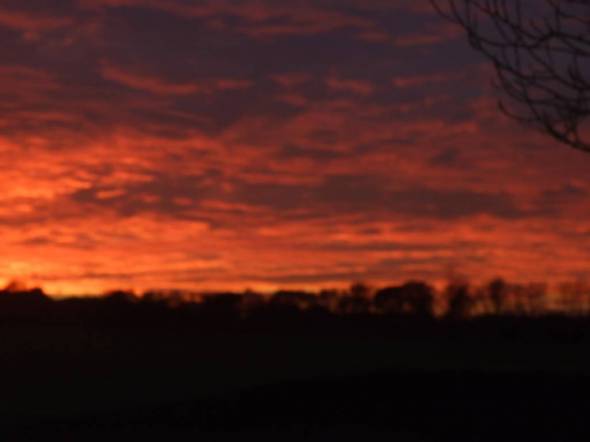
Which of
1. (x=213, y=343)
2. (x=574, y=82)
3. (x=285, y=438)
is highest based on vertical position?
(x=574, y=82)

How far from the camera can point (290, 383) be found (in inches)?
655

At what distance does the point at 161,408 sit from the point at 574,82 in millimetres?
8503

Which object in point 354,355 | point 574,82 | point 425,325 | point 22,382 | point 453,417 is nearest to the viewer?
point 574,82

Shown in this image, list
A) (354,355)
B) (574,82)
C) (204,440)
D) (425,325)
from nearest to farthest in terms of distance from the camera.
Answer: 1. (574,82)
2. (204,440)
3. (354,355)
4. (425,325)

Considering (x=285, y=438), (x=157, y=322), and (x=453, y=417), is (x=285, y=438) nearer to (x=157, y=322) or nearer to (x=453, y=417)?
(x=453, y=417)

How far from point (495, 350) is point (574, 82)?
1009cm

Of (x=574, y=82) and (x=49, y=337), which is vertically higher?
(x=574, y=82)

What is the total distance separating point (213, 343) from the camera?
1925 cm

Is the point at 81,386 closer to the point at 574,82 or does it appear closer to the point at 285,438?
the point at 285,438

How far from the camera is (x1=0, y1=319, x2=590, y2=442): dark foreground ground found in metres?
14.4

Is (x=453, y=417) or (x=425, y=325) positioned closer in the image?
(x=453, y=417)

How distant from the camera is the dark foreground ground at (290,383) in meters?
14.4

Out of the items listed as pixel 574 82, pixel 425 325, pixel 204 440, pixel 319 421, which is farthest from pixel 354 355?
pixel 574 82

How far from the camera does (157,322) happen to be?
20172 millimetres
